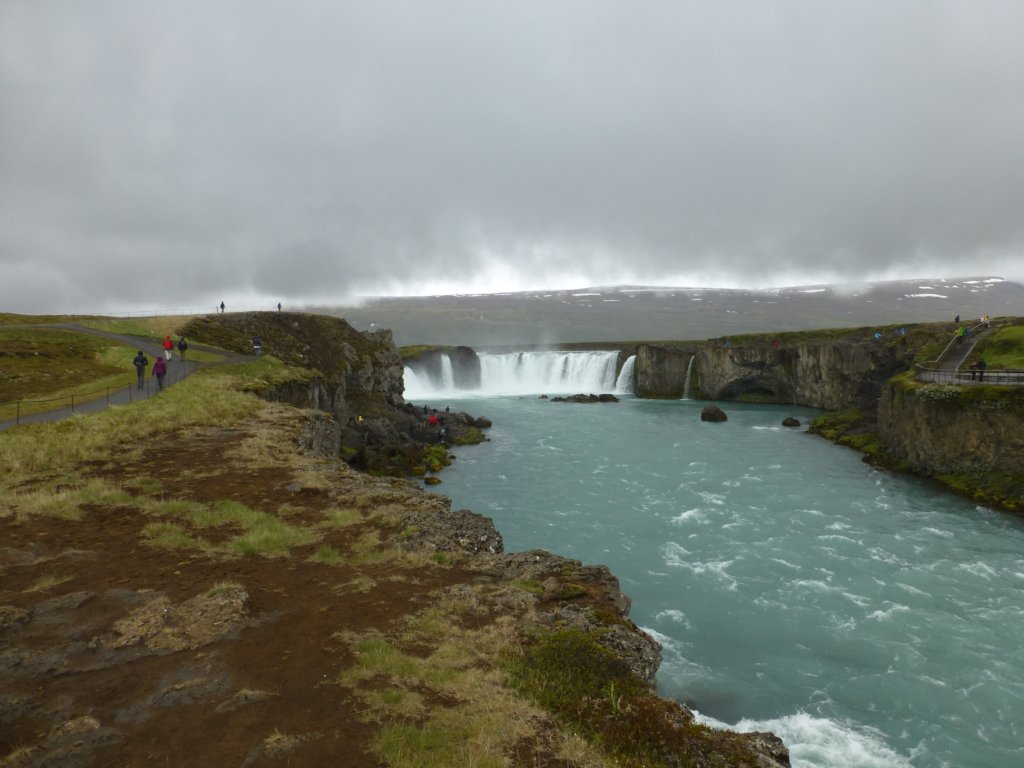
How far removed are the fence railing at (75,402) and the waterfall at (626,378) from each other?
2924 inches

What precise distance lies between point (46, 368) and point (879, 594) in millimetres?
46289

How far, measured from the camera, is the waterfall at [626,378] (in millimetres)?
94750

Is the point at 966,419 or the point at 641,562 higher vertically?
the point at 966,419

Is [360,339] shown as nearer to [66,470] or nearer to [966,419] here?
[66,470]

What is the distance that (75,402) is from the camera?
84.1 feet

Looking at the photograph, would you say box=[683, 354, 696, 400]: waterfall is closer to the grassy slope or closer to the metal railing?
the metal railing

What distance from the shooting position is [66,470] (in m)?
16.4

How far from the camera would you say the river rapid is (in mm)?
14266

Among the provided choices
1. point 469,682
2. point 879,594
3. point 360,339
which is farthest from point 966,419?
point 360,339

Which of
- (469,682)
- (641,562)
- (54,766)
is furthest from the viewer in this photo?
(641,562)

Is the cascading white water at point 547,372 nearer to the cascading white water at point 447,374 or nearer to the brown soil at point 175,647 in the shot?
the cascading white water at point 447,374

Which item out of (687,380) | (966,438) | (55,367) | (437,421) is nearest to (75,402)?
(55,367)

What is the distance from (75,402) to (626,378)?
80.9 metres

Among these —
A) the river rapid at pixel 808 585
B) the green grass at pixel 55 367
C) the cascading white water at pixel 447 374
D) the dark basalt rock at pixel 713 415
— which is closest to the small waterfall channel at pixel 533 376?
the cascading white water at pixel 447 374
